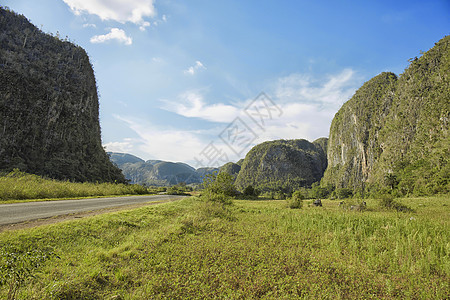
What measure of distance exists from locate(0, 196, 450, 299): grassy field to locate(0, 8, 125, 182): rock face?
3959cm

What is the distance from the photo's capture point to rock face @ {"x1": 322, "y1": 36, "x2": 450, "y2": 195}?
6619 cm

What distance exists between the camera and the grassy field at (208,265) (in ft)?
13.3

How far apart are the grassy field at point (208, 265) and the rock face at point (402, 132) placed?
5812 centimetres

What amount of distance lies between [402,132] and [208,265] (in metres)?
126

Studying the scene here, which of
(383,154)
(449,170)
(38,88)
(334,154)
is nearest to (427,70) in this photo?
(383,154)

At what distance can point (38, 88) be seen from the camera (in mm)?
43938

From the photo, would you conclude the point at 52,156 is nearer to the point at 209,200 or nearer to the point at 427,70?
the point at 209,200

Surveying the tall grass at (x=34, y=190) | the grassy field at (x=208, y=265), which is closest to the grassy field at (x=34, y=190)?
the tall grass at (x=34, y=190)

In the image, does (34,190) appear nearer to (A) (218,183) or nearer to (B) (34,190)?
(B) (34,190)

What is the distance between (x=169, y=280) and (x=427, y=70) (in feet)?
450

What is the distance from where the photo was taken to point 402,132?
96.1 m

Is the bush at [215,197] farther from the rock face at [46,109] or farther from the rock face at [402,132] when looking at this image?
the rock face at [402,132]

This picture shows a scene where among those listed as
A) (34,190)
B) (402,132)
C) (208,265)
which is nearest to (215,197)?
(208,265)

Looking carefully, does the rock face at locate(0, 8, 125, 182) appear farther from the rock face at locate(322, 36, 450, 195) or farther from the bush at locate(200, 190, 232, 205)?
the rock face at locate(322, 36, 450, 195)
